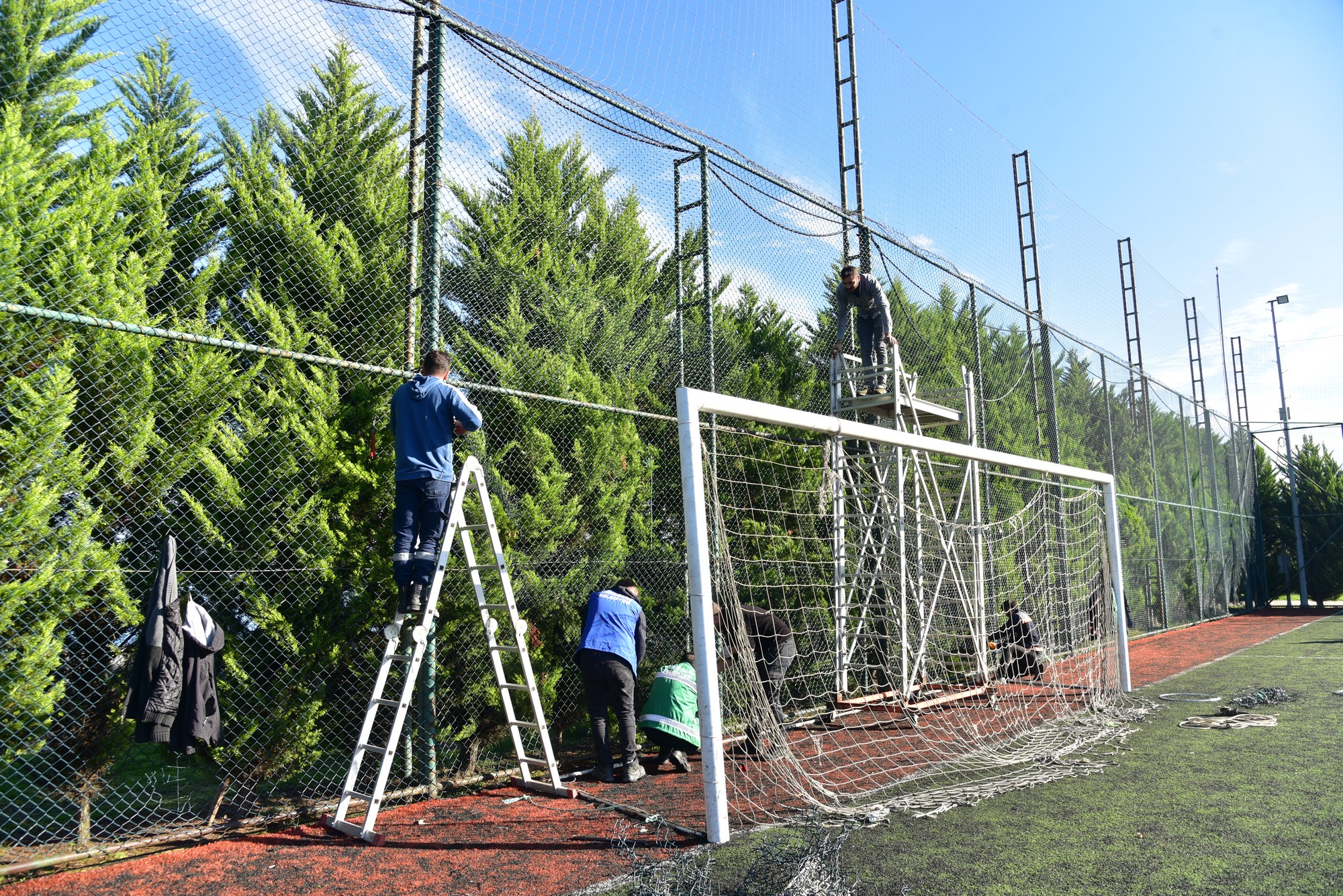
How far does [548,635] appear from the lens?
5.48m

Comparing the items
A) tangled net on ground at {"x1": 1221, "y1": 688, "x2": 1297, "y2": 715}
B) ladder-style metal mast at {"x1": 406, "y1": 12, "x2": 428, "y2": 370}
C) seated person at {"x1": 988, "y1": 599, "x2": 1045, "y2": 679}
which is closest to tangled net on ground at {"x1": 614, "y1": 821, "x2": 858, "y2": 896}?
ladder-style metal mast at {"x1": 406, "y1": 12, "x2": 428, "y2": 370}

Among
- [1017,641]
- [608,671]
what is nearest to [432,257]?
[608,671]

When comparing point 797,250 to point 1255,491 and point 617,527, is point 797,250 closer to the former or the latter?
point 617,527

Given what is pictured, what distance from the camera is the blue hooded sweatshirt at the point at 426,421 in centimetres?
418

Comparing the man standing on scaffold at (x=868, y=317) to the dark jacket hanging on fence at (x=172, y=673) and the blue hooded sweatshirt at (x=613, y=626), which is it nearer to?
the blue hooded sweatshirt at (x=613, y=626)

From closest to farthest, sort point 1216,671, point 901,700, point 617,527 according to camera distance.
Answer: point 617,527
point 901,700
point 1216,671

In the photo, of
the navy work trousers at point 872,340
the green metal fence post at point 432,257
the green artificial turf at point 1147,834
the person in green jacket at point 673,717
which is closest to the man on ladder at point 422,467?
the green metal fence post at point 432,257

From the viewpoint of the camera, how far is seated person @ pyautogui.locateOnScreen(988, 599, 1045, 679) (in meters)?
7.51

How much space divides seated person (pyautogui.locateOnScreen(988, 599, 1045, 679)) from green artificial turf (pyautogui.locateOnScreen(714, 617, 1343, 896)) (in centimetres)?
177

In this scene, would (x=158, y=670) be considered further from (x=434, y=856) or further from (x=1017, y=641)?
(x=1017, y=641)

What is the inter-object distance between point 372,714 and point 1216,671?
30.9 ft

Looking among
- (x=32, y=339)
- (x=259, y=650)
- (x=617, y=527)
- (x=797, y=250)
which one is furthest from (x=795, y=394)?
(x=32, y=339)

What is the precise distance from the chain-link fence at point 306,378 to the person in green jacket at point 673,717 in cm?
71

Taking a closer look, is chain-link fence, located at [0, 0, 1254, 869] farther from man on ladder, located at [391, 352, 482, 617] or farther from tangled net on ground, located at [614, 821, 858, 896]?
tangled net on ground, located at [614, 821, 858, 896]
